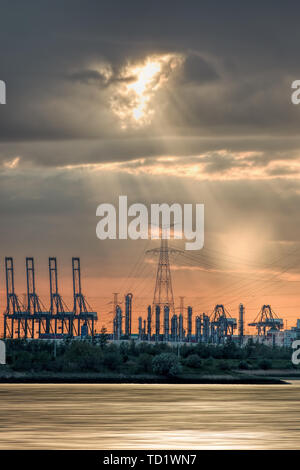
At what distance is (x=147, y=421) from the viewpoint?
65625mm

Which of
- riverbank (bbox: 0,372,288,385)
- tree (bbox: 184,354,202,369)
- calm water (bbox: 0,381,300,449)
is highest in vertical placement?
calm water (bbox: 0,381,300,449)

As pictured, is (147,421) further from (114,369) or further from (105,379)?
(114,369)

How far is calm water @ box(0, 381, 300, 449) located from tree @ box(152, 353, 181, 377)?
36297 mm

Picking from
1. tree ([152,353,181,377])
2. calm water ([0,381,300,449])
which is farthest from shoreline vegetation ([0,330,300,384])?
calm water ([0,381,300,449])

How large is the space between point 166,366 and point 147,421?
246 feet

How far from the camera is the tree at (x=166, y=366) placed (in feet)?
458

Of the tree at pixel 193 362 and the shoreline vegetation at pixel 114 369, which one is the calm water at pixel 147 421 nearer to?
the shoreline vegetation at pixel 114 369

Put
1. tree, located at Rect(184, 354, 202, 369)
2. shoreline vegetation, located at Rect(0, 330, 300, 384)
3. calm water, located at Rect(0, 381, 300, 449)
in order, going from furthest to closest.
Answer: tree, located at Rect(184, 354, 202, 369), shoreline vegetation, located at Rect(0, 330, 300, 384), calm water, located at Rect(0, 381, 300, 449)

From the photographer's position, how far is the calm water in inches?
1928

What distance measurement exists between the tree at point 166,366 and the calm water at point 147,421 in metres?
36.3

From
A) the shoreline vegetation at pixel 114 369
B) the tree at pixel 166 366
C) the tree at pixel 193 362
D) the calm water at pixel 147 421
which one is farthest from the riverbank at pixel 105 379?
the calm water at pixel 147 421

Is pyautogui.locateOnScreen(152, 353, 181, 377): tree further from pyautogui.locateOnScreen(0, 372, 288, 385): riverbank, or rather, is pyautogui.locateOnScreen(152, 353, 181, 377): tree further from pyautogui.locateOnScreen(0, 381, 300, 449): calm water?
pyautogui.locateOnScreen(0, 381, 300, 449): calm water
